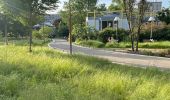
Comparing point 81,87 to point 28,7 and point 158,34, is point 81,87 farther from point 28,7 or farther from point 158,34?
point 158,34

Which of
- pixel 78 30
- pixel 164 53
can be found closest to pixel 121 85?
pixel 164 53

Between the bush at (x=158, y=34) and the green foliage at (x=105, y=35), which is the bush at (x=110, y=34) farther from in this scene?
the bush at (x=158, y=34)

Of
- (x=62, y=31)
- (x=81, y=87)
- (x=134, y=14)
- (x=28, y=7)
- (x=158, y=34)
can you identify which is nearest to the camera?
(x=81, y=87)

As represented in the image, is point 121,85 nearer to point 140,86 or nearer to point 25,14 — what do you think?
point 140,86

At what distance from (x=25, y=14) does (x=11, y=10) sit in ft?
3.36

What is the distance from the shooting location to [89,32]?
49625mm

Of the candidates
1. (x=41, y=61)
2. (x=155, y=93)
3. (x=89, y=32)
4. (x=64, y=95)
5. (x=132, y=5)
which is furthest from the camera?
(x=89, y=32)

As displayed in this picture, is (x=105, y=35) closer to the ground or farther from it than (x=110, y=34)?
closer to the ground

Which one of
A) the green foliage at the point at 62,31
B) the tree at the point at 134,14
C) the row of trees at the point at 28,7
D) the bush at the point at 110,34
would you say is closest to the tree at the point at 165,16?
the bush at the point at 110,34

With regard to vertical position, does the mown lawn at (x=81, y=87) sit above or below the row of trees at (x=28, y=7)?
below

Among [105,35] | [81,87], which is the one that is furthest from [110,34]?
[81,87]

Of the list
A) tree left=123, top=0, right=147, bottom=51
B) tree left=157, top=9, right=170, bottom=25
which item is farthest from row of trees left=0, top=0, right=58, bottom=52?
tree left=157, top=9, right=170, bottom=25

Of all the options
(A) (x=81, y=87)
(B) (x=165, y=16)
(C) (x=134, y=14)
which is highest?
(B) (x=165, y=16)

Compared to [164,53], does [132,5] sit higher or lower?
higher
